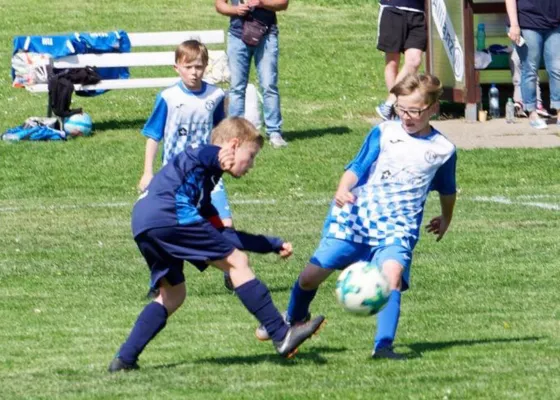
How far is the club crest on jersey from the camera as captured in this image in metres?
7.34

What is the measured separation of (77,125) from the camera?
1655 centimetres

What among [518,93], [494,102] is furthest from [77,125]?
[518,93]

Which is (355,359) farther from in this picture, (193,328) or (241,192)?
(241,192)

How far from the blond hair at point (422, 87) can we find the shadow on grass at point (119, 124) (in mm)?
10260

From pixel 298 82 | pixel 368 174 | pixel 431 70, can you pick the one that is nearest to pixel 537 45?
pixel 431 70

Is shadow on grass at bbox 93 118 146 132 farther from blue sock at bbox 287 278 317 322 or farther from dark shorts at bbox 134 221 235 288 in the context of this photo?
dark shorts at bbox 134 221 235 288

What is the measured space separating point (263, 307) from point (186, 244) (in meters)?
0.48

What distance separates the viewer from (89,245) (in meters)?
11.5

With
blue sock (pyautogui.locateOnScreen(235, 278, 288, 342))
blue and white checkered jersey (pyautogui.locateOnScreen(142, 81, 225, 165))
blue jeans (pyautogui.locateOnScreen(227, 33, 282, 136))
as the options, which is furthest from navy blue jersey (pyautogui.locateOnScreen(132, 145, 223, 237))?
blue jeans (pyautogui.locateOnScreen(227, 33, 282, 136))

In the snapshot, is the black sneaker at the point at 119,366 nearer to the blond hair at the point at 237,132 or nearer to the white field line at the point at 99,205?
the blond hair at the point at 237,132

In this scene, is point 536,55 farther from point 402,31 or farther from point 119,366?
point 119,366

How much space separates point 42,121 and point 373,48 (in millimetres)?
8299

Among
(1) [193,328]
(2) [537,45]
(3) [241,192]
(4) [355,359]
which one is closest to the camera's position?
(4) [355,359]

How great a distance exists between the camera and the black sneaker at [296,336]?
6969mm
